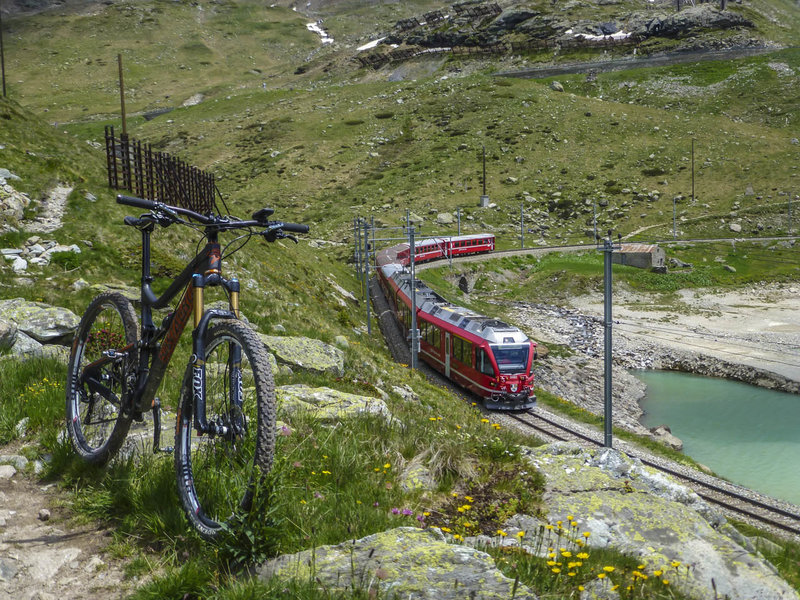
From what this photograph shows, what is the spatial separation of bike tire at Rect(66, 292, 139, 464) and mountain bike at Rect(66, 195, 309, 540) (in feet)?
0.03

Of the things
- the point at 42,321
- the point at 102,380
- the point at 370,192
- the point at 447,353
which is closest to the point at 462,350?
the point at 447,353

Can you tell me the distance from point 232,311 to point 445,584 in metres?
2.36

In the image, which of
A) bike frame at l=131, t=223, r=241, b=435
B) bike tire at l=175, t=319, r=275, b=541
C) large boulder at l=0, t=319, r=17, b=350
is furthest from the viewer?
large boulder at l=0, t=319, r=17, b=350

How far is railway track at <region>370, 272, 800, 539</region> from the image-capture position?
19.5 metres

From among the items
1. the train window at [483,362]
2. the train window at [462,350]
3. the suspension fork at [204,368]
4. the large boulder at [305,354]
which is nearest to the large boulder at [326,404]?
the suspension fork at [204,368]

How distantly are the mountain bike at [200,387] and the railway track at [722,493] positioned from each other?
15.5m

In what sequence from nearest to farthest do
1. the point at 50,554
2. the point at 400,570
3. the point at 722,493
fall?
1. the point at 400,570
2. the point at 50,554
3. the point at 722,493

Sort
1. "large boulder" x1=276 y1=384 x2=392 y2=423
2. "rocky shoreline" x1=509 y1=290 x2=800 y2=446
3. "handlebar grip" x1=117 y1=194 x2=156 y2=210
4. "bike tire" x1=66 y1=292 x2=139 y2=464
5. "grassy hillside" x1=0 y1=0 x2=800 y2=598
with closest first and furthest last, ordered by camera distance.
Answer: "handlebar grip" x1=117 y1=194 x2=156 y2=210
"grassy hillside" x1=0 y1=0 x2=800 y2=598
"bike tire" x1=66 y1=292 x2=139 y2=464
"large boulder" x1=276 y1=384 x2=392 y2=423
"rocky shoreline" x1=509 y1=290 x2=800 y2=446

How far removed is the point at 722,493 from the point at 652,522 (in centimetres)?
1859

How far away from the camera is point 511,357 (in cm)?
2828

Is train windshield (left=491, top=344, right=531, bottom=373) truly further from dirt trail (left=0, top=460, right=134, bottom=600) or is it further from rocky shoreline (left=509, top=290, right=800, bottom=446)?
dirt trail (left=0, top=460, right=134, bottom=600)

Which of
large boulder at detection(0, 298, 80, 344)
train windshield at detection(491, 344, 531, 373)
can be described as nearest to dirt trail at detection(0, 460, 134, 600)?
large boulder at detection(0, 298, 80, 344)

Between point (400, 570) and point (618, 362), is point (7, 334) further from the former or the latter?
point (618, 362)

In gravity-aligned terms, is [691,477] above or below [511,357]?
below
